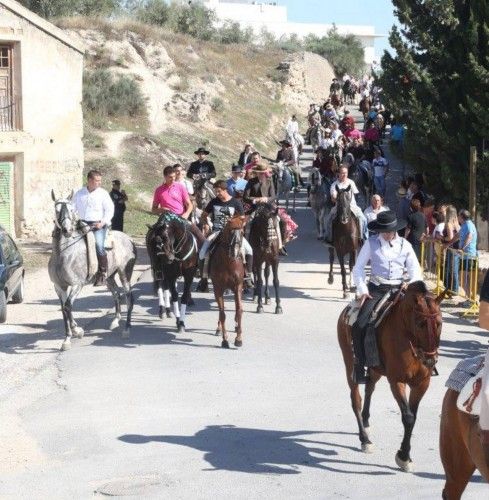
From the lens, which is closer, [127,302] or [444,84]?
[127,302]

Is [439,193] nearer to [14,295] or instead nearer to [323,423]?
[14,295]

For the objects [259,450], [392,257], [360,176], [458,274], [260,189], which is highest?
[360,176]

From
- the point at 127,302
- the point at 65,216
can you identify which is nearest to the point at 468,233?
the point at 127,302

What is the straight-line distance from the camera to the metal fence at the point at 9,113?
1205 inches

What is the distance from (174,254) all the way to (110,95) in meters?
28.6

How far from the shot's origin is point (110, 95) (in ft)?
152

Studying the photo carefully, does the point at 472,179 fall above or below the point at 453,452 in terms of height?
above

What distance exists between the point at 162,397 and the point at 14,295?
26.8 ft

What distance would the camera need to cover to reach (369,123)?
4531cm

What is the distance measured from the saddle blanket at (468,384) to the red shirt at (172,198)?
33.8 feet

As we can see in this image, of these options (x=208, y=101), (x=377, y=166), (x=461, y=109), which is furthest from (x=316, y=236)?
(x=208, y=101)

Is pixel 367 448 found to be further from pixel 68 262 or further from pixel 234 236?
pixel 68 262

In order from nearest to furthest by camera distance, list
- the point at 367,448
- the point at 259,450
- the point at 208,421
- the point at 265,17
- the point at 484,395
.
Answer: the point at 484,395 → the point at 367,448 → the point at 259,450 → the point at 208,421 → the point at 265,17

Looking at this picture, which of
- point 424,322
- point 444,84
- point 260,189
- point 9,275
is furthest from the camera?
point 444,84
